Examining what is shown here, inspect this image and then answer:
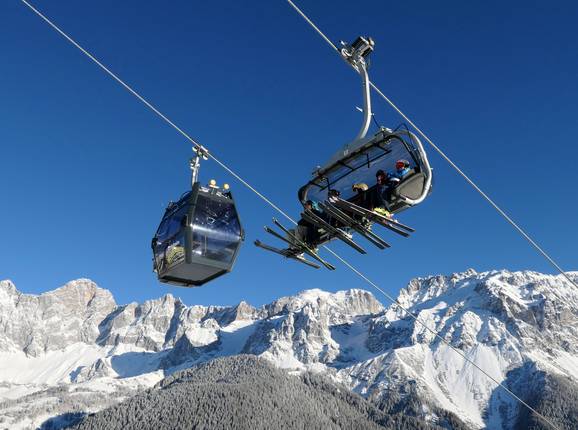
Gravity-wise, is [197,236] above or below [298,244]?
below

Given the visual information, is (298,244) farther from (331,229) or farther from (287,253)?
(331,229)

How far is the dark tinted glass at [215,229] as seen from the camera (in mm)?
12156

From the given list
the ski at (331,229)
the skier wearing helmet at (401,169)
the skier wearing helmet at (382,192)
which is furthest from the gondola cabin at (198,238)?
the skier wearing helmet at (401,169)

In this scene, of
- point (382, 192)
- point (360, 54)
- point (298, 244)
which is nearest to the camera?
point (360, 54)

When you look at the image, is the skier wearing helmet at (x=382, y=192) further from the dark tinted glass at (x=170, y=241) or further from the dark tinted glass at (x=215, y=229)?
the dark tinted glass at (x=170, y=241)

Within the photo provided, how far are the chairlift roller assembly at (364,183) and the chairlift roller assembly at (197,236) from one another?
1.92 m

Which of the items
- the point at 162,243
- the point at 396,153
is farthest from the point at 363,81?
the point at 162,243

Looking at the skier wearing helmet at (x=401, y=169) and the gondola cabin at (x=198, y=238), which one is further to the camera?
the skier wearing helmet at (x=401, y=169)

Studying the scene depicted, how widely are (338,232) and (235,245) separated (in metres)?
2.44

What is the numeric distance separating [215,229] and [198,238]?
1.69ft

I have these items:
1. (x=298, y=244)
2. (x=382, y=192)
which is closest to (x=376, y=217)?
(x=382, y=192)

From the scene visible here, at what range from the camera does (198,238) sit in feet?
39.7

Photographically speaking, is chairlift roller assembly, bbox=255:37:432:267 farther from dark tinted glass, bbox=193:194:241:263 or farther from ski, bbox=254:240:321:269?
dark tinted glass, bbox=193:194:241:263

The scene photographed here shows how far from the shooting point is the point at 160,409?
187m
